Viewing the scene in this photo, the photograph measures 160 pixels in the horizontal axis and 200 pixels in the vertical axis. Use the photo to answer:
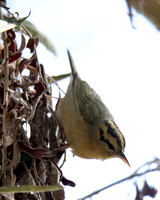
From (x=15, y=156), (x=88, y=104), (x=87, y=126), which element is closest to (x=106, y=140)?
(x=87, y=126)

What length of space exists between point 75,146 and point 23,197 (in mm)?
955

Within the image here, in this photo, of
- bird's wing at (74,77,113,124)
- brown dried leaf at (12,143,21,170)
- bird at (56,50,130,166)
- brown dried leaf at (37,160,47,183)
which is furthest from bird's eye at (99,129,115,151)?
brown dried leaf at (12,143,21,170)

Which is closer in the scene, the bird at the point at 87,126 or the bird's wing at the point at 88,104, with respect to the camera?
the bird at the point at 87,126

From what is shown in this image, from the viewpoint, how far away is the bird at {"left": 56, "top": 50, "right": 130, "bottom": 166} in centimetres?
246

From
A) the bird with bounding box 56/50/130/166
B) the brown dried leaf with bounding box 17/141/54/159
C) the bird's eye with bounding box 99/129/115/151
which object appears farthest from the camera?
the bird's eye with bounding box 99/129/115/151

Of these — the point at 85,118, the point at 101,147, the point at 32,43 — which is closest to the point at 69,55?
the point at 85,118

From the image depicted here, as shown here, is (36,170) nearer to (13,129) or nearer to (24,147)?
(24,147)

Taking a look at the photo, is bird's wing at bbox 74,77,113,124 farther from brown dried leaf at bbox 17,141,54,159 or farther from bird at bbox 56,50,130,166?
brown dried leaf at bbox 17,141,54,159

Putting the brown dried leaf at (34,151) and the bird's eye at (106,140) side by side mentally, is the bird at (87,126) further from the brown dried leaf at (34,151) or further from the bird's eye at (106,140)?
the brown dried leaf at (34,151)

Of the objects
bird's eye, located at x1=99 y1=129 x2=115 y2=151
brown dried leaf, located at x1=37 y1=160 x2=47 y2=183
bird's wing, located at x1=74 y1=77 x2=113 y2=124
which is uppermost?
bird's wing, located at x1=74 y1=77 x2=113 y2=124

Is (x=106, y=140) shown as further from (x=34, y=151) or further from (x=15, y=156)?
(x=15, y=156)

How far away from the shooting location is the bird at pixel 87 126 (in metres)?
2.46

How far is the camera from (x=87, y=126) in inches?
106

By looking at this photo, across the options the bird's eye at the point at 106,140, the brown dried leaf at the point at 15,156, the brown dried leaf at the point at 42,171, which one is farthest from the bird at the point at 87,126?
the brown dried leaf at the point at 15,156
